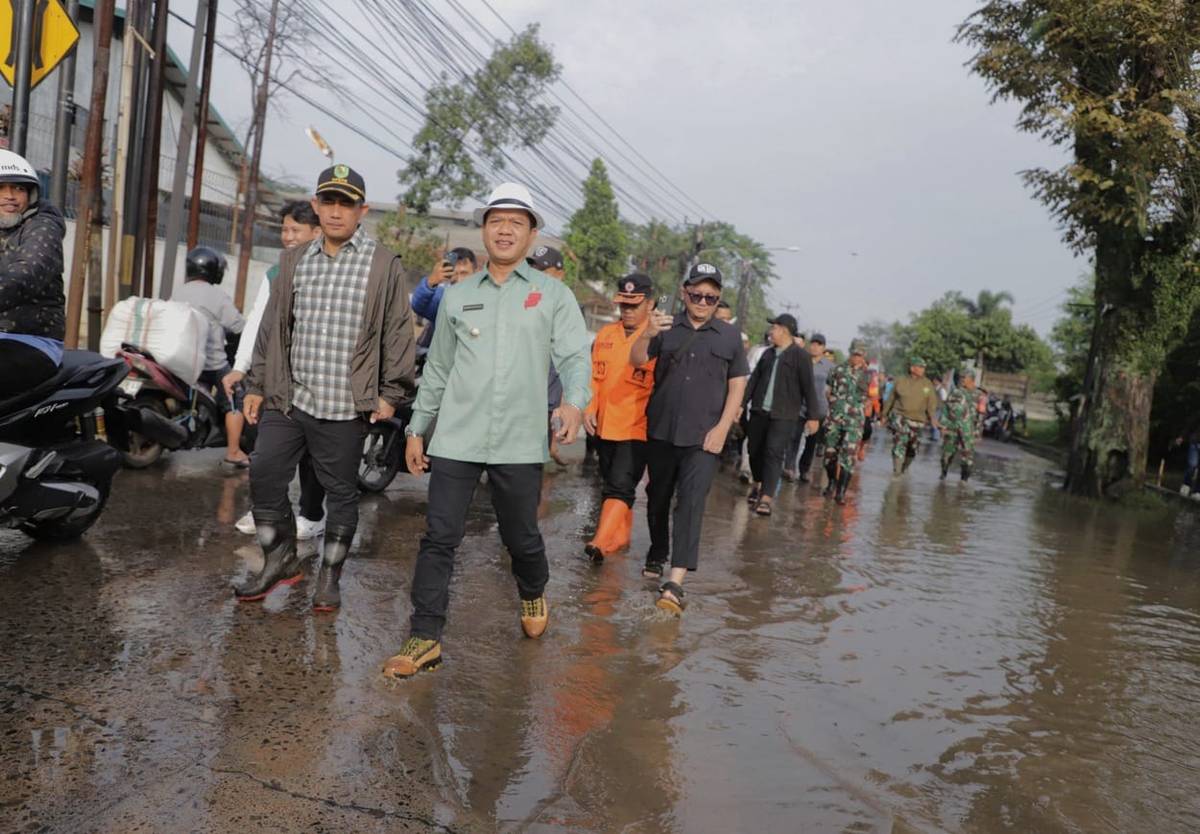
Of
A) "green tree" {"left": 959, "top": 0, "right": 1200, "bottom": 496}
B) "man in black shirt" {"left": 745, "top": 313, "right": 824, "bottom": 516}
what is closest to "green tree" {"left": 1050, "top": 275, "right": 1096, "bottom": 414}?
"green tree" {"left": 959, "top": 0, "right": 1200, "bottom": 496}

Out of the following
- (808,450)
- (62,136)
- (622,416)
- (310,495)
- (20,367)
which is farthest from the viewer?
(808,450)

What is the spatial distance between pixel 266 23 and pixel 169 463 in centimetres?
2035

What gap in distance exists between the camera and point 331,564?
462 centimetres

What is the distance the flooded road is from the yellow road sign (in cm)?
329

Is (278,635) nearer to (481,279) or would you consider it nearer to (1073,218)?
(481,279)

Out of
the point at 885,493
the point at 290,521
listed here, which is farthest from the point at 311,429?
the point at 885,493

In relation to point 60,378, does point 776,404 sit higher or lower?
higher

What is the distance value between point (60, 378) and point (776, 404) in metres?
6.59

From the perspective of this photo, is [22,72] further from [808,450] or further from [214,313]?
[808,450]

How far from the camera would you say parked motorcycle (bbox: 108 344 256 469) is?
7.04 metres

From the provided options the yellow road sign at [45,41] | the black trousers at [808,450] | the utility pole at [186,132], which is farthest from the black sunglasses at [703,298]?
the utility pole at [186,132]

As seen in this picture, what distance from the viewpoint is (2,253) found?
466 cm

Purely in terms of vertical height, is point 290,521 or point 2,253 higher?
point 2,253

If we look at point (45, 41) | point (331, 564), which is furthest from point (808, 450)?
point (45, 41)
